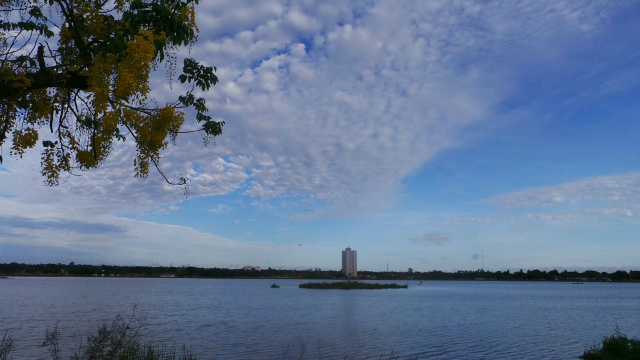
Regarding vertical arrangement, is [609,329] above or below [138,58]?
below

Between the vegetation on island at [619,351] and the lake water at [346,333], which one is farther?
the lake water at [346,333]

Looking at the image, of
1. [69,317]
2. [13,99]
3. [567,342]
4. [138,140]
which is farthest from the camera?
[69,317]

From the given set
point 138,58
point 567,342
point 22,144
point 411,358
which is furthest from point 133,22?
point 567,342

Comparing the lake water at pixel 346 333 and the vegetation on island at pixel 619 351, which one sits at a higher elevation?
the vegetation on island at pixel 619 351

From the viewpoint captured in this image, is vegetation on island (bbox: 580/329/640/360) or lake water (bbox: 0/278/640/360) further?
lake water (bbox: 0/278/640/360)

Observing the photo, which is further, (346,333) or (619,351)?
(346,333)

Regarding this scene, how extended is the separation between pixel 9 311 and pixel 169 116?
51612 mm

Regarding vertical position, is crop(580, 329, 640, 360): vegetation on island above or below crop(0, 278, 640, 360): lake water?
above

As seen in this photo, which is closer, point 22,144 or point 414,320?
point 22,144

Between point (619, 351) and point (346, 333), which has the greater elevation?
point (619, 351)

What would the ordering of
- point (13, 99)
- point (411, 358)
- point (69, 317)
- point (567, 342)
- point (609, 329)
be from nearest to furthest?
point (13, 99) < point (411, 358) < point (567, 342) < point (609, 329) < point (69, 317)

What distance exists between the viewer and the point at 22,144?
5.70 metres

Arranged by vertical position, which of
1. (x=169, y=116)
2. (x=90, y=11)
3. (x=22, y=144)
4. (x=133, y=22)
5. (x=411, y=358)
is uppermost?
(x=90, y=11)

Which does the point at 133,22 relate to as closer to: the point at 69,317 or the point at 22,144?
the point at 22,144
